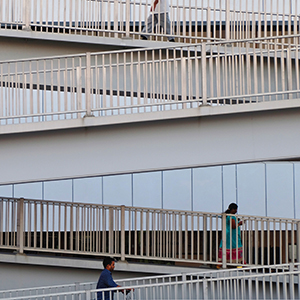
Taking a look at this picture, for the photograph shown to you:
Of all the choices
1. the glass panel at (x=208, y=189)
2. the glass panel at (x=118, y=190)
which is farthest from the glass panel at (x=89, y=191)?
the glass panel at (x=208, y=189)

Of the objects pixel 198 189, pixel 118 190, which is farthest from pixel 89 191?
pixel 198 189

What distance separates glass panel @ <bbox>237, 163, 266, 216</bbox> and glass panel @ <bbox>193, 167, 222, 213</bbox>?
749 mm

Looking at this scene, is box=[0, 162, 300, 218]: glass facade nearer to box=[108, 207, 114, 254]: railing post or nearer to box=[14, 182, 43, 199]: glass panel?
box=[14, 182, 43, 199]: glass panel

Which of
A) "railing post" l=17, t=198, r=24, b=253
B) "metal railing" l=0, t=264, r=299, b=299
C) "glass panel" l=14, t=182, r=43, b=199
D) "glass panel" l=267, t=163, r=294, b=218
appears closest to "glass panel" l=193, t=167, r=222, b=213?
"glass panel" l=267, t=163, r=294, b=218

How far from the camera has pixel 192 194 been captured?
17.9m

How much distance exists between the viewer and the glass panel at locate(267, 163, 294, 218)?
695 inches

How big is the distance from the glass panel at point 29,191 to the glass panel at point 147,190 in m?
3.45

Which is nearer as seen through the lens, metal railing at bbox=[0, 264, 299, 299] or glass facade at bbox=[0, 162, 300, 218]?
metal railing at bbox=[0, 264, 299, 299]

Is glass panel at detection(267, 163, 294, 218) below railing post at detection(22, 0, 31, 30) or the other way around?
below

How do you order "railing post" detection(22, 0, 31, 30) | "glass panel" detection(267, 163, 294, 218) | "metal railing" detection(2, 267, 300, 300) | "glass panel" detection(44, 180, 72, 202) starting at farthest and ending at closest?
"glass panel" detection(44, 180, 72, 202) < "glass panel" detection(267, 163, 294, 218) < "railing post" detection(22, 0, 31, 30) < "metal railing" detection(2, 267, 300, 300)

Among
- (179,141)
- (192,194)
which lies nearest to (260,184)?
(192,194)

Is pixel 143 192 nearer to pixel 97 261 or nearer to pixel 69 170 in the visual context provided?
pixel 97 261

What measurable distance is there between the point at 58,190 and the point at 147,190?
322 cm

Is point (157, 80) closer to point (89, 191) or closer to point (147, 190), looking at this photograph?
point (147, 190)
